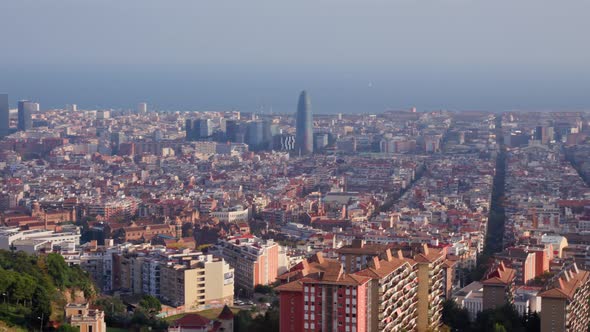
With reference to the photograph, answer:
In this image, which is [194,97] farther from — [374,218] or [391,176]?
[374,218]

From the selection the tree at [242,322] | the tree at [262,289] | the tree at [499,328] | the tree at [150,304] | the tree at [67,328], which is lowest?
the tree at [262,289]

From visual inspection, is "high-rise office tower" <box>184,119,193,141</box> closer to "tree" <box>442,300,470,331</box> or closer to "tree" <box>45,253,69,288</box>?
"tree" <box>45,253,69,288</box>

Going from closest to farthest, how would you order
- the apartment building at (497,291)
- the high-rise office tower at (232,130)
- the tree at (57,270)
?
1. the apartment building at (497,291)
2. the tree at (57,270)
3. the high-rise office tower at (232,130)

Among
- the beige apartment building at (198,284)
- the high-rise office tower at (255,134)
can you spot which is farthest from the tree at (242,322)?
the high-rise office tower at (255,134)

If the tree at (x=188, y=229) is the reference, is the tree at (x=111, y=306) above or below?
above

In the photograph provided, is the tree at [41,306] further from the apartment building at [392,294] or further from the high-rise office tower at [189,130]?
the high-rise office tower at [189,130]

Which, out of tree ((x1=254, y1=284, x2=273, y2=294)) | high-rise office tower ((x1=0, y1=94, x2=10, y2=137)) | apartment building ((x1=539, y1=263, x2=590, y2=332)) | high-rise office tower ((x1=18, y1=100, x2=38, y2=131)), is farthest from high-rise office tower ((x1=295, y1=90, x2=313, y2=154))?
apartment building ((x1=539, y1=263, x2=590, y2=332))

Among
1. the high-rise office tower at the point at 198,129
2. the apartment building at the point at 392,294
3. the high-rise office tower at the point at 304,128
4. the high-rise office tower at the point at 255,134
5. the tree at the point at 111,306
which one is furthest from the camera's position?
the high-rise office tower at the point at 198,129

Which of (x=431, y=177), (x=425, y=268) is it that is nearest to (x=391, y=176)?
(x=431, y=177)
